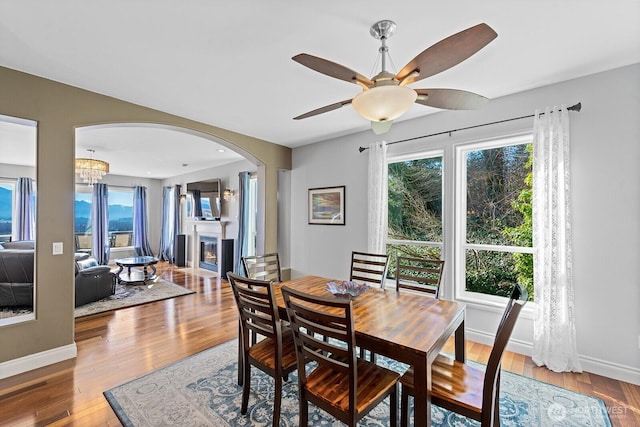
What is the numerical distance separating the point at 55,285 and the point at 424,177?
411 cm

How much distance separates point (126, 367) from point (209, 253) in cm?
475

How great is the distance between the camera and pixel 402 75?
1638mm

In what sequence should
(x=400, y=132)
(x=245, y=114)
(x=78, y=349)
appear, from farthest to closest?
(x=400, y=132)
(x=245, y=114)
(x=78, y=349)

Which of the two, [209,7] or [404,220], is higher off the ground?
[209,7]

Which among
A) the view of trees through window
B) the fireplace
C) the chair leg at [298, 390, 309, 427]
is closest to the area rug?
the fireplace

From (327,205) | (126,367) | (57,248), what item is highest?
(327,205)

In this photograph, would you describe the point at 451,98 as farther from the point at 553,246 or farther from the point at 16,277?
the point at 16,277

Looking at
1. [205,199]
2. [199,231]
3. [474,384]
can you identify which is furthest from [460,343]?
[199,231]

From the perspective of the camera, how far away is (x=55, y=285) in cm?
259

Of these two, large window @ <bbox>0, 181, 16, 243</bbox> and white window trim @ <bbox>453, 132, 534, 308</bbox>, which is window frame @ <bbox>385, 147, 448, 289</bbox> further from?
large window @ <bbox>0, 181, 16, 243</bbox>

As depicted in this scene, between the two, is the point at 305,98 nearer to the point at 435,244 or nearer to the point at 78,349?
the point at 435,244

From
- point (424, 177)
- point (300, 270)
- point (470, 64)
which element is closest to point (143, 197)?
point (300, 270)

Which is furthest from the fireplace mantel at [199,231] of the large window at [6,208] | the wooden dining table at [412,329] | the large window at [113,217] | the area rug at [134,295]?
the wooden dining table at [412,329]

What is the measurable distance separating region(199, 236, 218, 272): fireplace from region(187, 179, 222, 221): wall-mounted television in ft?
1.83
